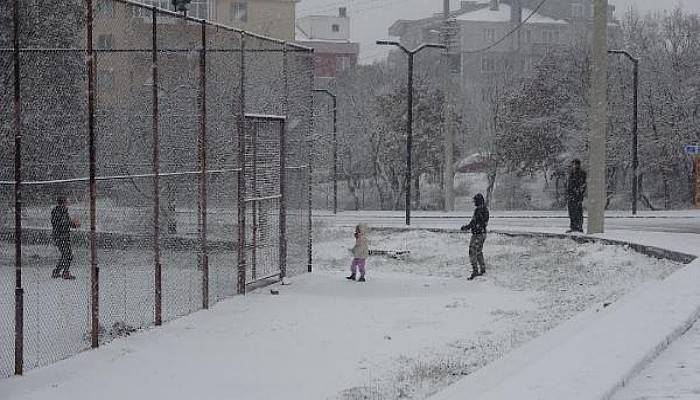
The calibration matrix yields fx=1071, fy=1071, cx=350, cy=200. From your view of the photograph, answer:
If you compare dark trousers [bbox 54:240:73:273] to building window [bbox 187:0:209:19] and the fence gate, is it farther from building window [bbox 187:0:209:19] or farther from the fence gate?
building window [bbox 187:0:209:19]

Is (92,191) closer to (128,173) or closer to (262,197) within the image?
(128,173)

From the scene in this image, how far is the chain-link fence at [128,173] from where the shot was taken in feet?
38.4

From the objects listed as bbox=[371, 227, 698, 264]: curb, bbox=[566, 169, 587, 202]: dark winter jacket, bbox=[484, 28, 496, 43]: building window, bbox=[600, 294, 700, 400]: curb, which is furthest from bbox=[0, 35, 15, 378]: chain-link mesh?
bbox=[484, 28, 496, 43]: building window

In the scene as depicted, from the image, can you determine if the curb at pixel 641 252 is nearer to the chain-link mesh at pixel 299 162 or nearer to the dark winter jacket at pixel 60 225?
the dark winter jacket at pixel 60 225

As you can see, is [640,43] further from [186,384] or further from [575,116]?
[186,384]

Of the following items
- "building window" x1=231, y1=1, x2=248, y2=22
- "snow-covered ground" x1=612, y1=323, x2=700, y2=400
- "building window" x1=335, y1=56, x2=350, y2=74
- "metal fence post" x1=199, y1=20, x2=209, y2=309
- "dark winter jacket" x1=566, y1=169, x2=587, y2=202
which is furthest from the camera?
"building window" x1=335, y1=56, x2=350, y2=74

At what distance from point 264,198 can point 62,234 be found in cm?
564

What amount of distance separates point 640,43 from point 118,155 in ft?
134

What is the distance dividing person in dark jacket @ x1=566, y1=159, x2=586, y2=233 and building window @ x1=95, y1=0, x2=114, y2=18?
42.0 feet

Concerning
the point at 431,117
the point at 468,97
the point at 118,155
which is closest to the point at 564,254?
the point at 118,155

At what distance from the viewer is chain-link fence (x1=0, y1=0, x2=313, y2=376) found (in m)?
11.7

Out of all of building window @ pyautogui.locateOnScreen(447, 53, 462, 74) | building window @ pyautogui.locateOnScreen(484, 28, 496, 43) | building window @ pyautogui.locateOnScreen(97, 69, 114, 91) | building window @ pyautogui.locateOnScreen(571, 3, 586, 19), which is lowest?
building window @ pyautogui.locateOnScreen(97, 69, 114, 91)

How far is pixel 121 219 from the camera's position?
1340cm

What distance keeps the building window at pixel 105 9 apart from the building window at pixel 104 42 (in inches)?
11.5
